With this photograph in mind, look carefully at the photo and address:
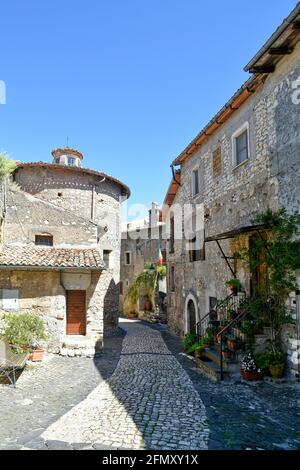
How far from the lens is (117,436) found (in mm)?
5074

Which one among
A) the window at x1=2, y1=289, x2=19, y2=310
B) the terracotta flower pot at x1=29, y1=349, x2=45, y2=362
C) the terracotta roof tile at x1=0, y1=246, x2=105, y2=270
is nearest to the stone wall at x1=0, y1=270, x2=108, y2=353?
the window at x1=2, y1=289, x2=19, y2=310

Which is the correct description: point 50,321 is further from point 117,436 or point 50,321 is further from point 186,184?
point 186,184

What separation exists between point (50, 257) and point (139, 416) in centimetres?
780

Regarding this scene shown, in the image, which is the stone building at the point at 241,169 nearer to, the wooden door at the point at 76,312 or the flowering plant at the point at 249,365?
the flowering plant at the point at 249,365

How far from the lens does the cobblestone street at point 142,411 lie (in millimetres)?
4977

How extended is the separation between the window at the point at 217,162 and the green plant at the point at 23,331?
8660 mm

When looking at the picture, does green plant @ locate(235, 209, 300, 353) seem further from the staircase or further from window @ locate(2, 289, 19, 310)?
window @ locate(2, 289, 19, 310)

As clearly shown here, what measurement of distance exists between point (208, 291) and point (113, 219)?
940cm

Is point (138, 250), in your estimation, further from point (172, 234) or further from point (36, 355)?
point (36, 355)

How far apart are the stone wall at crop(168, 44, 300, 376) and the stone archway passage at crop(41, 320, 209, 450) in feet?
14.1

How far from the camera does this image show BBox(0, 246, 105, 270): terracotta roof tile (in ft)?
37.2

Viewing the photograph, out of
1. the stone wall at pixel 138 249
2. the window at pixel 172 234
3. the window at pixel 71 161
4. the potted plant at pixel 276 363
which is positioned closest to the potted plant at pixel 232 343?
the potted plant at pixel 276 363
